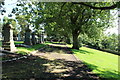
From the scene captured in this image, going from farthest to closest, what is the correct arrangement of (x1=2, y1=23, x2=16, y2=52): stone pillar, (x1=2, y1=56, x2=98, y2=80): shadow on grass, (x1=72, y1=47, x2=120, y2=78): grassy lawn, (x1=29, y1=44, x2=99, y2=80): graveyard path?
1. (x1=2, y1=23, x2=16, y2=52): stone pillar
2. (x1=72, y1=47, x2=120, y2=78): grassy lawn
3. (x1=29, y1=44, x2=99, y2=80): graveyard path
4. (x1=2, y1=56, x2=98, y2=80): shadow on grass

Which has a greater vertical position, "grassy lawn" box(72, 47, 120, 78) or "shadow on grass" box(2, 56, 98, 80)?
"shadow on grass" box(2, 56, 98, 80)

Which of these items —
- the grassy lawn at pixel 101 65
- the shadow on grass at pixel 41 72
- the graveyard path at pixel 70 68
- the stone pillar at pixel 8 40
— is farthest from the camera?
the stone pillar at pixel 8 40

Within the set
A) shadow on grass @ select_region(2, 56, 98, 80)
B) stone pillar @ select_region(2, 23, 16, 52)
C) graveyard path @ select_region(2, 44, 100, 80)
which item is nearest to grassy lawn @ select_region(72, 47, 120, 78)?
graveyard path @ select_region(2, 44, 100, 80)

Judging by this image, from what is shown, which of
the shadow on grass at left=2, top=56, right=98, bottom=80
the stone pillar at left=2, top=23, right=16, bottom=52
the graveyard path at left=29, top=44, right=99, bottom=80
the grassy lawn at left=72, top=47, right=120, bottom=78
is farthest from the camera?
the stone pillar at left=2, top=23, right=16, bottom=52

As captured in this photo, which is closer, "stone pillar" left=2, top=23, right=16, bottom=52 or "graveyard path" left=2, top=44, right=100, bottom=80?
"graveyard path" left=2, top=44, right=100, bottom=80

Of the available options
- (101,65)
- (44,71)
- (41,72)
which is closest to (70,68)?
(44,71)

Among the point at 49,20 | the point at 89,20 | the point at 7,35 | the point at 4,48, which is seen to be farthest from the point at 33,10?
the point at 89,20

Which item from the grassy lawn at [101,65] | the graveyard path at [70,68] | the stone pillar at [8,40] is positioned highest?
the stone pillar at [8,40]

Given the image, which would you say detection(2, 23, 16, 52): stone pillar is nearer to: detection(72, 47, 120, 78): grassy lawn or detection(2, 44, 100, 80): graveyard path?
detection(2, 44, 100, 80): graveyard path

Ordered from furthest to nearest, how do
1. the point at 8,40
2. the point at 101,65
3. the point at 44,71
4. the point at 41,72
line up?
the point at 8,40
the point at 101,65
the point at 44,71
the point at 41,72

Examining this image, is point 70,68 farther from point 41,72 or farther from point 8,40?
point 8,40

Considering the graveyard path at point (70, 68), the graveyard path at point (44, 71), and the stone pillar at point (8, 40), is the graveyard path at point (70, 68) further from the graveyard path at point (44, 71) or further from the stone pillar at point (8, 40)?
the stone pillar at point (8, 40)

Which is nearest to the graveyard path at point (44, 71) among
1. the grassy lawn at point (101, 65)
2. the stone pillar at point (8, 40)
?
the grassy lawn at point (101, 65)

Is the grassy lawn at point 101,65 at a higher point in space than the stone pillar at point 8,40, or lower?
lower
